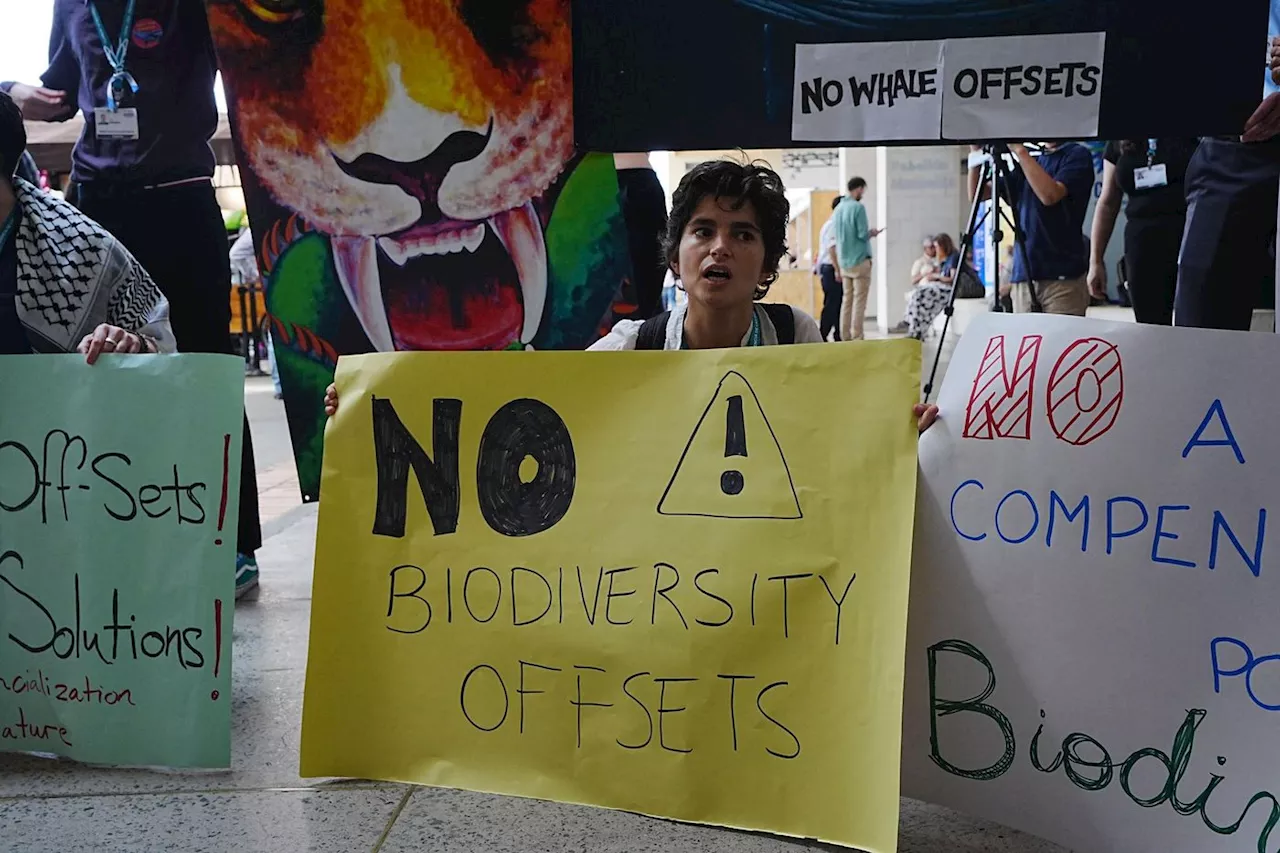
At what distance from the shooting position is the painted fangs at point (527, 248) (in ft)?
9.52

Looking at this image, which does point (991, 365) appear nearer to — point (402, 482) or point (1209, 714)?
point (1209, 714)

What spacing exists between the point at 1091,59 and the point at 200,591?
2.11m

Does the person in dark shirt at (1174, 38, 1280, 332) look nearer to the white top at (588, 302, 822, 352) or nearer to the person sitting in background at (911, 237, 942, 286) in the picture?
the white top at (588, 302, 822, 352)

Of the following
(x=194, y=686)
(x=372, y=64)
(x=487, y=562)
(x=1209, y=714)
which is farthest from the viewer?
(x=372, y=64)

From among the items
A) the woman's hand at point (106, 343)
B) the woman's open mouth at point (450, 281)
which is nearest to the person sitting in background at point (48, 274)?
the woman's hand at point (106, 343)

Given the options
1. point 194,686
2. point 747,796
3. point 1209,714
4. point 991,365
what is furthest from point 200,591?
point 1209,714

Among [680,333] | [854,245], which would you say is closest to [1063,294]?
[680,333]

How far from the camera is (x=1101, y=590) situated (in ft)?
5.87

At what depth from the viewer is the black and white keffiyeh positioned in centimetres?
259

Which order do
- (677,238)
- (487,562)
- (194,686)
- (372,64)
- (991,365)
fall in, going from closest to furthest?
(991,365) → (487,562) → (194,686) → (677,238) → (372,64)

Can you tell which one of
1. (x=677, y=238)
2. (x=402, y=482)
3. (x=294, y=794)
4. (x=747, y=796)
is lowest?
(x=294, y=794)

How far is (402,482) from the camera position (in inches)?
85.1

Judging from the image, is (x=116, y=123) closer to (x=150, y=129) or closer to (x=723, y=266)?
(x=150, y=129)

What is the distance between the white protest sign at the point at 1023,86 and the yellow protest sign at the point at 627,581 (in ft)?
2.80
